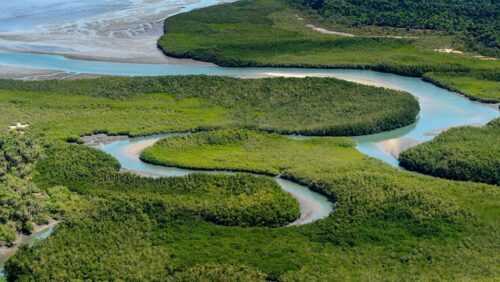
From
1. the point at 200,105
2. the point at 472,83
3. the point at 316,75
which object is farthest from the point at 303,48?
the point at 200,105

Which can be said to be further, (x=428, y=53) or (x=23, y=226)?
(x=428, y=53)

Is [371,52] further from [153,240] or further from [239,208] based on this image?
[153,240]

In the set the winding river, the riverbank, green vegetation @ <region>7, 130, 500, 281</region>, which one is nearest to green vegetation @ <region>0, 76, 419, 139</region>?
the winding river

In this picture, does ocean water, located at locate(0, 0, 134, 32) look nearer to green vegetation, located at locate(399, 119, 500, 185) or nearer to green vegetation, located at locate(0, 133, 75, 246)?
green vegetation, located at locate(0, 133, 75, 246)

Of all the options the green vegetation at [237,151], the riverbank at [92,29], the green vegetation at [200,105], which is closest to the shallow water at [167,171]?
the green vegetation at [237,151]

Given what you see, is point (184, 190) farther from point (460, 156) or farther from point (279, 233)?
point (460, 156)

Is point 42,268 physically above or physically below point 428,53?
below

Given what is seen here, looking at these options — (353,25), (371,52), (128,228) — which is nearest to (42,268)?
(128,228)
